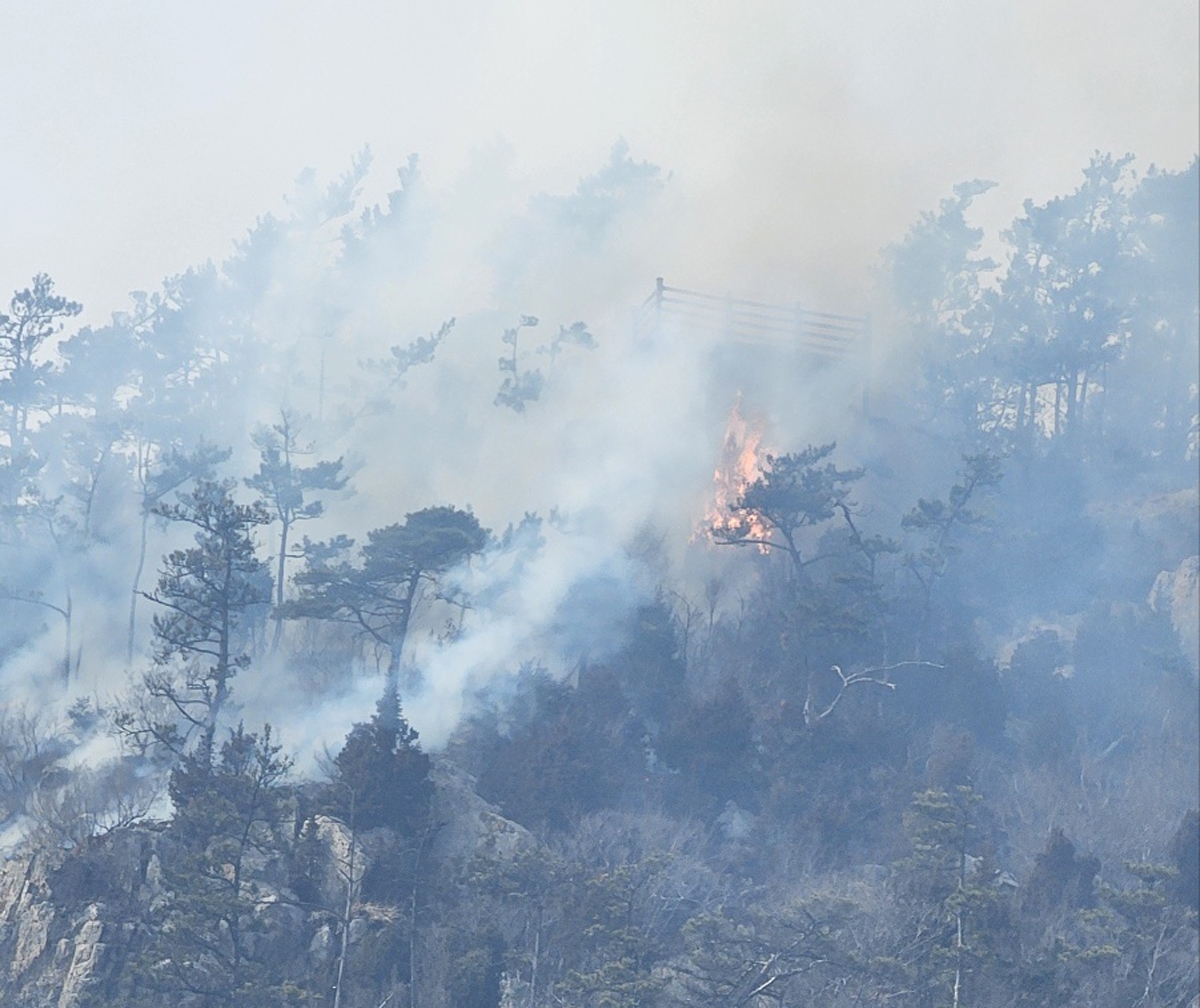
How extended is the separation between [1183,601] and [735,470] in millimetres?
16109

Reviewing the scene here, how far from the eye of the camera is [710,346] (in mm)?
69312

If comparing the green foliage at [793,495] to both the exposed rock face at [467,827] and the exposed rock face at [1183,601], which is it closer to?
the exposed rock face at [1183,601]

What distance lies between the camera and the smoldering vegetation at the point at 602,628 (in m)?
38.6

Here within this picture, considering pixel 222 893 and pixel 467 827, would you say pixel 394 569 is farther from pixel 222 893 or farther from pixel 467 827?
pixel 222 893

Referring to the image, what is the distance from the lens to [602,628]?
53.3 meters

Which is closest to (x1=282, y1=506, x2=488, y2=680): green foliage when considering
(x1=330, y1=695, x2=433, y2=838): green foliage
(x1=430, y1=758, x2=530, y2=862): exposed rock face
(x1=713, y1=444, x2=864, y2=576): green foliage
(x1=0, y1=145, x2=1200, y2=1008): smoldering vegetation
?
(x1=0, y1=145, x2=1200, y2=1008): smoldering vegetation

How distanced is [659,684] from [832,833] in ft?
22.7

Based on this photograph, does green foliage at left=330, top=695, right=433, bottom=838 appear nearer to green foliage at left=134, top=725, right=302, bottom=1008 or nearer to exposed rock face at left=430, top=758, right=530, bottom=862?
exposed rock face at left=430, top=758, right=530, bottom=862

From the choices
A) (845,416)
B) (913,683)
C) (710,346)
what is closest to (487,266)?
(710,346)

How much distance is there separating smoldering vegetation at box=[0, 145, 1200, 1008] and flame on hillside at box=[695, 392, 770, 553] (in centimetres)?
25

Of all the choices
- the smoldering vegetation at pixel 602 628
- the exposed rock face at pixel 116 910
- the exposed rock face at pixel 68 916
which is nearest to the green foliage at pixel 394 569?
the smoldering vegetation at pixel 602 628

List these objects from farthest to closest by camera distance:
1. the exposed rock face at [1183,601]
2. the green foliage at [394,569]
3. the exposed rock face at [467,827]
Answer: the exposed rock face at [1183,601]
the green foliage at [394,569]
the exposed rock face at [467,827]

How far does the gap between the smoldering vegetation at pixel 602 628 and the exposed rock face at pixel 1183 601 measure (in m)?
0.13

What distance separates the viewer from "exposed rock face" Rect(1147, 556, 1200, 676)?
188 ft
